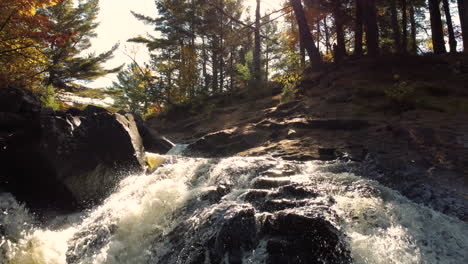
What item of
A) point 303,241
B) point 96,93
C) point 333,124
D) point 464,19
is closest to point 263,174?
point 303,241

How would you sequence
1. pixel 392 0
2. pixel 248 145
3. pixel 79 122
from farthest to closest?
1. pixel 392 0
2. pixel 248 145
3. pixel 79 122

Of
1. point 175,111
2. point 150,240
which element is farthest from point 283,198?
point 175,111

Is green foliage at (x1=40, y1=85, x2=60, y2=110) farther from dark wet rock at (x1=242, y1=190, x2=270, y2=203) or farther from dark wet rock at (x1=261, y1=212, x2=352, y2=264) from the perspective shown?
dark wet rock at (x1=261, y1=212, x2=352, y2=264)

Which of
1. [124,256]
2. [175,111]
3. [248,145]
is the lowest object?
[124,256]

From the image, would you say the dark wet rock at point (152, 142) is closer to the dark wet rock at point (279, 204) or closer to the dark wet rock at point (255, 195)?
the dark wet rock at point (255, 195)

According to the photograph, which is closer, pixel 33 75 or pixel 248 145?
pixel 248 145

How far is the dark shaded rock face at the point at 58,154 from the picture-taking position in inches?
246

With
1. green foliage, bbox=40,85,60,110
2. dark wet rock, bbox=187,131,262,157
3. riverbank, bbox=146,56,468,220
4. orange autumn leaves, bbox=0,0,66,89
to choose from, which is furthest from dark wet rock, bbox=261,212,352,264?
green foliage, bbox=40,85,60,110

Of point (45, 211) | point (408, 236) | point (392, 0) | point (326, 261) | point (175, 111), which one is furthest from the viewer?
point (175, 111)

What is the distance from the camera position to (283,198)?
495 cm

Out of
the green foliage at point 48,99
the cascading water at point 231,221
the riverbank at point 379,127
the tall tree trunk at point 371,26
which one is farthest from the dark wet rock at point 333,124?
the green foliage at point 48,99

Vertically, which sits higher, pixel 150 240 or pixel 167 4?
pixel 167 4

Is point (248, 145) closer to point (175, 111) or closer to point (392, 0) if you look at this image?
point (175, 111)

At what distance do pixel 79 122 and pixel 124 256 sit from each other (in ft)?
13.9
